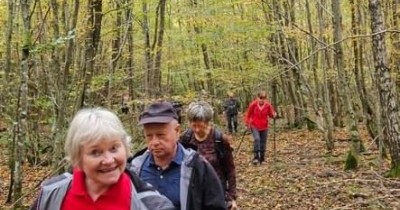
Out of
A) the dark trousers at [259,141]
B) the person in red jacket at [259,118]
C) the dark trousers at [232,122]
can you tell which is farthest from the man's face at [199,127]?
the dark trousers at [232,122]

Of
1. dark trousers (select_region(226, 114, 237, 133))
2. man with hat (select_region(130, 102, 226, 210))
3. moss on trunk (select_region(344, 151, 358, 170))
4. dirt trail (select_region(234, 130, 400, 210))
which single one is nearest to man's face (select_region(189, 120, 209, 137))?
man with hat (select_region(130, 102, 226, 210))

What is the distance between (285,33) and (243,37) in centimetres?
215

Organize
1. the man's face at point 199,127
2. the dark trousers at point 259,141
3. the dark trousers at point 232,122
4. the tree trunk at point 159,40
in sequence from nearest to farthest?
the man's face at point 199,127
the dark trousers at point 259,141
the tree trunk at point 159,40
the dark trousers at point 232,122

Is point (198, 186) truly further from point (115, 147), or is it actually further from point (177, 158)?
point (115, 147)

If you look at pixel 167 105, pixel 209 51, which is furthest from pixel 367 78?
pixel 167 105

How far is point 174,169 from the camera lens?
131 inches

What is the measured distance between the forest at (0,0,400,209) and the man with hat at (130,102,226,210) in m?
3.59

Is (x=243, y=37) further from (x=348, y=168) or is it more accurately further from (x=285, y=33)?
(x=348, y=168)

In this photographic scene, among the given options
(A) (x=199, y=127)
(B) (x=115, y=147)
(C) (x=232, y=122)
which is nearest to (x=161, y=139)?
(B) (x=115, y=147)

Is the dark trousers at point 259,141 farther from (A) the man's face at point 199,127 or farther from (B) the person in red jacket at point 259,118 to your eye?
(A) the man's face at point 199,127

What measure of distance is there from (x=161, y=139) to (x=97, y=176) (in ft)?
2.36

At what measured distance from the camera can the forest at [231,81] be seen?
32.7ft

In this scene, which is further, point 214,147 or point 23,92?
point 23,92

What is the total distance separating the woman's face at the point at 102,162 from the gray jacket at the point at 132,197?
12 centimetres
